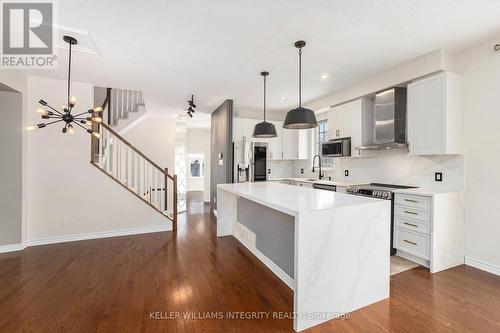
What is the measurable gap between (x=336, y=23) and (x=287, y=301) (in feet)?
9.19

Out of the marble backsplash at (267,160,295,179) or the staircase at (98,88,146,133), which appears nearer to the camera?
the staircase at (98,88,146,133)

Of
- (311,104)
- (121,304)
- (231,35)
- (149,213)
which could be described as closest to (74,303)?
(121,304)

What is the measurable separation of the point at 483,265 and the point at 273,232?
102 inches

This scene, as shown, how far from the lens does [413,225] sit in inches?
118

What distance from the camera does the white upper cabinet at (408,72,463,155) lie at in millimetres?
2898

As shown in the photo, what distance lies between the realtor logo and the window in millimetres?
6794

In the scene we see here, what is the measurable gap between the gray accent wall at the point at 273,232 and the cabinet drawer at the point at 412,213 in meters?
1.69

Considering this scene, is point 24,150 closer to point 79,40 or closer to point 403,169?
point 79,40

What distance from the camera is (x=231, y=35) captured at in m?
2.53

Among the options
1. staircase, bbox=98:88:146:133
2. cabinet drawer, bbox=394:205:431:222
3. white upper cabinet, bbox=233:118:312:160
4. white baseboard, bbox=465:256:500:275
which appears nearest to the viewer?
white baseboard, bbox=465:256:500:275

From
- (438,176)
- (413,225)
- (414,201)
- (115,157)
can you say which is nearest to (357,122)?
(438,176)

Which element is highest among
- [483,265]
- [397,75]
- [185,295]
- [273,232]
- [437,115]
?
[397,75]

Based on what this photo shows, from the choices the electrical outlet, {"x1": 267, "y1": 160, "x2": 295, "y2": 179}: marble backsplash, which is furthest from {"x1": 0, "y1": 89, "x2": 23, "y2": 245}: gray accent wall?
the electrical outlet

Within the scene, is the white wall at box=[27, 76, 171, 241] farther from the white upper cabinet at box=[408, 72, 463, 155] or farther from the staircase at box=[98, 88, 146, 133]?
the white upper cabinet at box=[408, 72, 463, 155]
